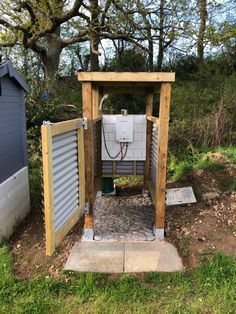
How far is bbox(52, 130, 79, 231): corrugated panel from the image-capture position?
232cm

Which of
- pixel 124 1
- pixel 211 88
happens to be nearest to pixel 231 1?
pixel 211 88

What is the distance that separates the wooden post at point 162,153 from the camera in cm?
309

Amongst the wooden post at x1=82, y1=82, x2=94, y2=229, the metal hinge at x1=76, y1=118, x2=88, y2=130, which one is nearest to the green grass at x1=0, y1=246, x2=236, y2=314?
the wooden post at x1=82, y1=82, x2=94, y2=229

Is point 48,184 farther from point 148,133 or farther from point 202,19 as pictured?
point 202,19

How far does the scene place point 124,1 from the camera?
765 centimetres

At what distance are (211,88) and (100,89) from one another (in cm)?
508

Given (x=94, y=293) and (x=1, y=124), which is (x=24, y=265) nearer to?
(x=94, y=293)

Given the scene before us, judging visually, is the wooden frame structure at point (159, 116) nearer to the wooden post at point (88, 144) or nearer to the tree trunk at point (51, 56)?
the wooden post at point (88, 144)

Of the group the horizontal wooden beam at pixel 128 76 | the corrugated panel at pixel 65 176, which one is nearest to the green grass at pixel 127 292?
the corrugated panel at pixel 65 176

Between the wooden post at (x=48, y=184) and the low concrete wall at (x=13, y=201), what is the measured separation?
1.42m

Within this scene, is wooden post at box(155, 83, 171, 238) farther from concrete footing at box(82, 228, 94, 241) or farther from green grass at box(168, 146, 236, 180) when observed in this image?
green grass at box(168, 146, 236, 180)

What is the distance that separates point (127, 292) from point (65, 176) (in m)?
1.15

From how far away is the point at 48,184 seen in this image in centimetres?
210

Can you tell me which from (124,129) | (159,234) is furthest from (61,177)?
(124,129)
